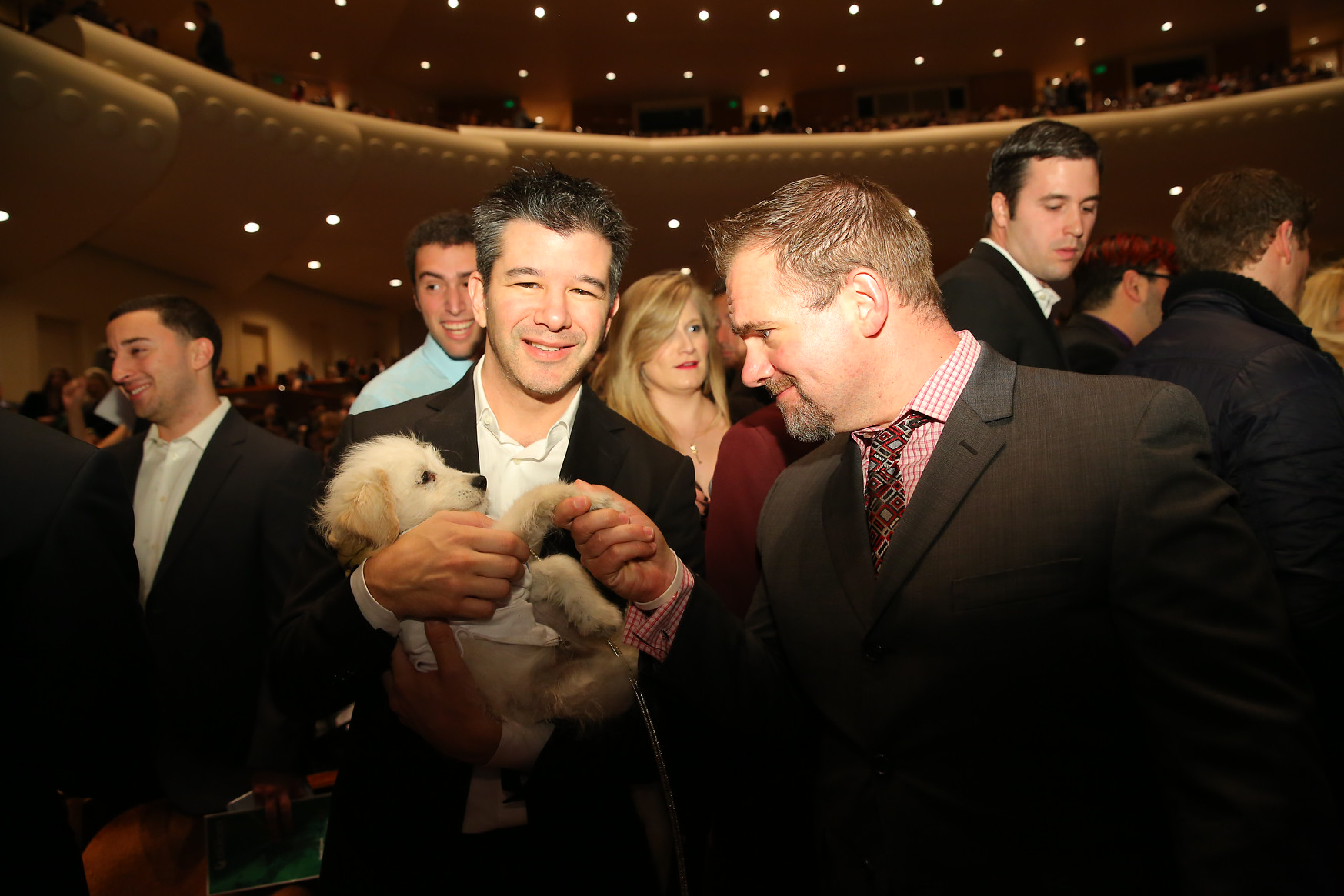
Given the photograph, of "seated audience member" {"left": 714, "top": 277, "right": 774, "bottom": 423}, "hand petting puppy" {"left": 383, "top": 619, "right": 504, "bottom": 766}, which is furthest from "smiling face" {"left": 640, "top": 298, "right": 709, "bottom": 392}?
"hand petting puppy" {"left": 383, "top": 619, "right": 504, "bottom": 766}

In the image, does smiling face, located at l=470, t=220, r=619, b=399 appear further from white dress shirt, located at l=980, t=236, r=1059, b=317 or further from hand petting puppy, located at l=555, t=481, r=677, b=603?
white dress shirt, located at l=980, t=236, r=1059, b=317

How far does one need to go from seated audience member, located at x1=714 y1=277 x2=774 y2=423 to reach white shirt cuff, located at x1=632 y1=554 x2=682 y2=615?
175 centimetres

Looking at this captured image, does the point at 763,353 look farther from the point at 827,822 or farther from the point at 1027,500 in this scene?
the point at 827,822

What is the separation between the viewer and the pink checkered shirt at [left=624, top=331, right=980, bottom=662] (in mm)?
1400

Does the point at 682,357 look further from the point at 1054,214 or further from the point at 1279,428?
the point at 1279,428

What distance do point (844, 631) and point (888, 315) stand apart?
1.93 feet

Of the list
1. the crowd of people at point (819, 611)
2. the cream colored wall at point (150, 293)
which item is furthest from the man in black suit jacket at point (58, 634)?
the cream colored wall at point (150, 293)

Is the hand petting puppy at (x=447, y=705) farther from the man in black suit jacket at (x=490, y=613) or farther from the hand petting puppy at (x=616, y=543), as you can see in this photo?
the hand petting puppy at (x=616, y=543)

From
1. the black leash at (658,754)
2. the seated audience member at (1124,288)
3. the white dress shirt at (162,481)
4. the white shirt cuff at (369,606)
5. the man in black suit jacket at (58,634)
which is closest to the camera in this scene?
the man in black suit jacket at (58,634)

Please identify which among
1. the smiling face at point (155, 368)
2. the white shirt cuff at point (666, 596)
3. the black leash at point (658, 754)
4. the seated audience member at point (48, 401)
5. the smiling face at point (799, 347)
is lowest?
the black leash at point (658, 754)

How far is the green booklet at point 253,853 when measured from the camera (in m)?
2.01

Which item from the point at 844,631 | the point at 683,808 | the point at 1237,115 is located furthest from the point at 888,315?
the point at 1237,115

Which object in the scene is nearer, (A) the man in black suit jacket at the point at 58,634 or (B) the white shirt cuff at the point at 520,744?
(A) the man in black suit jacket at the point at 58,634

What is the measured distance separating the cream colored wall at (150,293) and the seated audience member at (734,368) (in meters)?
11.7
